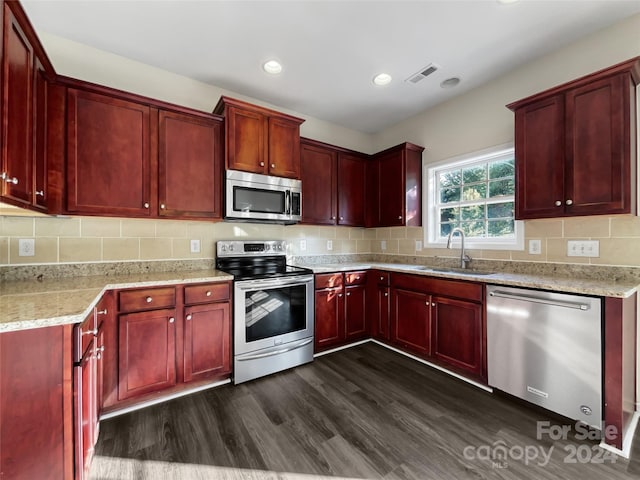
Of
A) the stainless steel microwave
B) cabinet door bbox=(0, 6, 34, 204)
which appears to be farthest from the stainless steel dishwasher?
cabinet door bbox=(0, 6, 34, 204)

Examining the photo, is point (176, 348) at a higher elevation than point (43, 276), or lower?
lower

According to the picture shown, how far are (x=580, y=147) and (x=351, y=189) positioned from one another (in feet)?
7.06

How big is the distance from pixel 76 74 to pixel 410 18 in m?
2.64

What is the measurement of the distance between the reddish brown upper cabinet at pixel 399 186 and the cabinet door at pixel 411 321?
908 millimetres

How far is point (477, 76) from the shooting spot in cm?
261

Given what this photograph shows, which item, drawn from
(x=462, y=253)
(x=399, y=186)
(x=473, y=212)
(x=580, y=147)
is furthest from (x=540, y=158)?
(x=399, y=186)

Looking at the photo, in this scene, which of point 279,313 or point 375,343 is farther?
point 375,343

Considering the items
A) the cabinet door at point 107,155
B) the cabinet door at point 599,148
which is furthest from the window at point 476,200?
the cabinet door at point 107,155

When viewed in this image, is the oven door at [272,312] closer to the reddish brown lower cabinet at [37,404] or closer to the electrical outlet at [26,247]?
the reddish brown lower cabinet at [37,404]

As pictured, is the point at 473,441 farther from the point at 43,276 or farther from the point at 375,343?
the point at 43,276

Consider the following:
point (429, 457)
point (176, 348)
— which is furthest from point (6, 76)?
point (429, 457)

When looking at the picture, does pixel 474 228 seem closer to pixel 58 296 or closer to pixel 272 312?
pixel 272 312

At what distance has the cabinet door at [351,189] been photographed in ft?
11.2

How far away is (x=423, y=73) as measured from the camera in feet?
8.43
